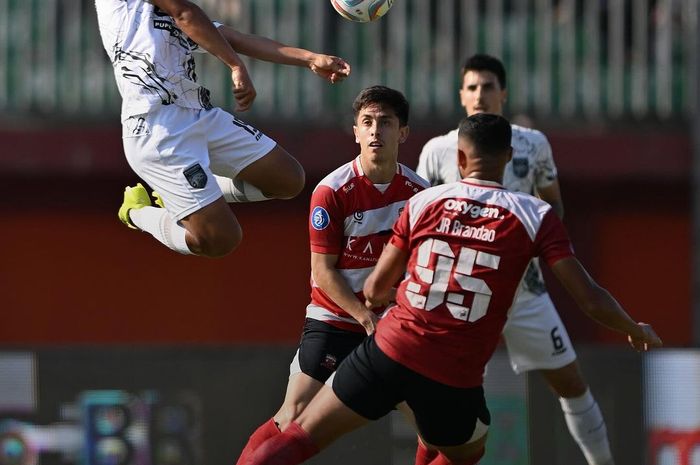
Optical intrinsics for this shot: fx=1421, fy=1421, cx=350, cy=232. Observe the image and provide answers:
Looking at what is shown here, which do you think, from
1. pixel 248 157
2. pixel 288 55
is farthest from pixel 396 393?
pixel 288 55

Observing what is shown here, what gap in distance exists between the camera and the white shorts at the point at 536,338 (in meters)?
7.71

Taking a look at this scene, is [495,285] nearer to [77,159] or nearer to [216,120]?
[216,120]

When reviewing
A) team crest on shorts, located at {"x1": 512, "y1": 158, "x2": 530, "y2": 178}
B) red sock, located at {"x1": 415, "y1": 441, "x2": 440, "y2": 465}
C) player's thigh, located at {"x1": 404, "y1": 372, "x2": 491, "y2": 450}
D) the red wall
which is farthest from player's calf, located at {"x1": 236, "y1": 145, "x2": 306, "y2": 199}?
the red wall

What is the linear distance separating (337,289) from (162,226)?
96 centimetres

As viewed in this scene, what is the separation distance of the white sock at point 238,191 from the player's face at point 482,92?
5.24 ft

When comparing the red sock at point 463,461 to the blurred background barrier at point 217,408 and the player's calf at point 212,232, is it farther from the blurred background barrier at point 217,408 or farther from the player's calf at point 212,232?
the blurred background barrier at point 217,408

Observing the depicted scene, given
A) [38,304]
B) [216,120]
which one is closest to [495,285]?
[216,120]

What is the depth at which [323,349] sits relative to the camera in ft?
21.7

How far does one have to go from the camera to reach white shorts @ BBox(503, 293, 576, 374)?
303 inches

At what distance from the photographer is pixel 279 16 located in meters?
13.1

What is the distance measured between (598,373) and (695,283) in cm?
478

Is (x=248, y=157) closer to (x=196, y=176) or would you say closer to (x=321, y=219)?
(x=196, y=176)

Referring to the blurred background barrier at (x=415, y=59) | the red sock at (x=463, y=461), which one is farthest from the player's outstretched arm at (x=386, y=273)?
the blurred background barrier at (x=415, y=59)

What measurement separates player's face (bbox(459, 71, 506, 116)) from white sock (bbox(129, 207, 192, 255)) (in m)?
2.08
